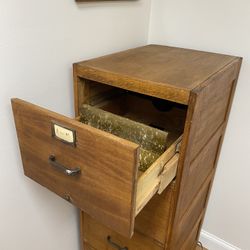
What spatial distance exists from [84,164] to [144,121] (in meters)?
0.45

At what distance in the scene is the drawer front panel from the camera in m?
0.51

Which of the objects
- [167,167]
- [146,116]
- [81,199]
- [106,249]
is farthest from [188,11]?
[106,249]

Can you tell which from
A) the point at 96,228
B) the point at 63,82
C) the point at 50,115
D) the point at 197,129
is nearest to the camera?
the point at 50,115

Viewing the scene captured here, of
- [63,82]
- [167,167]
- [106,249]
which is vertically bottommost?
[106,249]

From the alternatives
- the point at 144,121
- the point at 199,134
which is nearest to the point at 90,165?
the point at 199,134

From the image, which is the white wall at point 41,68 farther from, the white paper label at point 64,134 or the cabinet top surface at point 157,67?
the white paper label at point 64,134

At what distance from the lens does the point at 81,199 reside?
62 cm

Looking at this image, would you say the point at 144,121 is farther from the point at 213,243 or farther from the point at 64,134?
the point at 213,243

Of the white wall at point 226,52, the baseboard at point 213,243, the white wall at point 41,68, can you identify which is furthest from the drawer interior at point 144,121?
the baseboard at point 213,243

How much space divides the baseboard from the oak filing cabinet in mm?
460

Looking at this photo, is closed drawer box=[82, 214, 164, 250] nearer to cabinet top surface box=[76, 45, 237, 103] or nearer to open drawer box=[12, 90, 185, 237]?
open drawer box=[12, 90, 185, 237]

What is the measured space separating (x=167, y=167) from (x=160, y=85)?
0.20 meters

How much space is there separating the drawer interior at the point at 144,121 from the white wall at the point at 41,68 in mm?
108

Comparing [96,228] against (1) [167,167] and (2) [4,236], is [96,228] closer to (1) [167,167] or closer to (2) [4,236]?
(2) [4,236]
